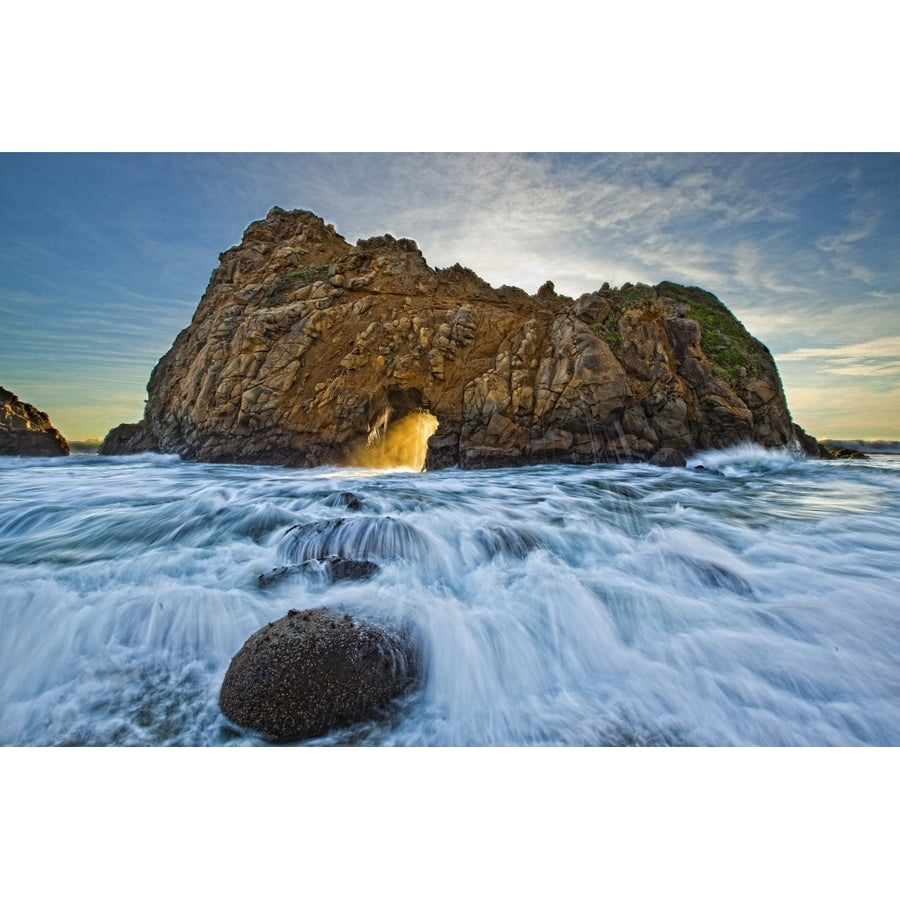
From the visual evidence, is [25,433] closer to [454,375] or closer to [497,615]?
[454,375]

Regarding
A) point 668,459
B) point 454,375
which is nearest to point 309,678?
point 668,459

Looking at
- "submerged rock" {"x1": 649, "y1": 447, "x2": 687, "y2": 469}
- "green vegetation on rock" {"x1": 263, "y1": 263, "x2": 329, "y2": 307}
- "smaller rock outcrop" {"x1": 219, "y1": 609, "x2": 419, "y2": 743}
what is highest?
"green vegetation on rock" {"x1": 263, "y1": 263, "x2": 329, "y2": 307}

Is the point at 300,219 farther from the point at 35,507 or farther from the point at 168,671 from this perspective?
the point at 168,671

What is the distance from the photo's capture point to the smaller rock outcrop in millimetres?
2596

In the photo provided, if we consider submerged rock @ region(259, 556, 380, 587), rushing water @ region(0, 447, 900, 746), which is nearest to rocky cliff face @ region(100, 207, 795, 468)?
rushing water @ region(0, 447, 900, 746)

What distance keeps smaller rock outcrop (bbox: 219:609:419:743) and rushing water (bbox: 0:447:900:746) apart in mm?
117

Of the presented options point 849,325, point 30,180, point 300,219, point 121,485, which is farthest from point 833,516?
point 300,219

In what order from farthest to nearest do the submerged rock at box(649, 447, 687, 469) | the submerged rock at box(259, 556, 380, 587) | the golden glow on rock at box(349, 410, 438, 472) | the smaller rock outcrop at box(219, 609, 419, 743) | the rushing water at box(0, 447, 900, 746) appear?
the golden glow on rock at box(349, 410, 438, 472) → the submerged rock at box(649, 447, 687, 469) → the submerged rock at box(259, 556, 380, 587) → the rushing water at box(0, 447, 900, 746) → the smaller rock outcrop at box(219, 609, 419, 743)

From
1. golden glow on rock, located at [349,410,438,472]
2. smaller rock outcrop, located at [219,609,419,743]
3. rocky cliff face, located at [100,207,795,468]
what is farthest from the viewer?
golden glow on rock, located at [349,410,438,472]

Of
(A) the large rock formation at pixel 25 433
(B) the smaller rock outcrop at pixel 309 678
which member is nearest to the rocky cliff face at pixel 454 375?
(A) the large rock formation at pixel 25 433

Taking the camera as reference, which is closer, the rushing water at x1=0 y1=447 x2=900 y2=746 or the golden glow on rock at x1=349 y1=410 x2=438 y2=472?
the rushing water at x1=0 y1=447 x2=900 y2=746

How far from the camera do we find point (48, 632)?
340cm

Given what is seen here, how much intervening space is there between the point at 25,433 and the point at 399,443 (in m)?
13.4

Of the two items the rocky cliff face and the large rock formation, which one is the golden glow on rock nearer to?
the rocky cliff face
